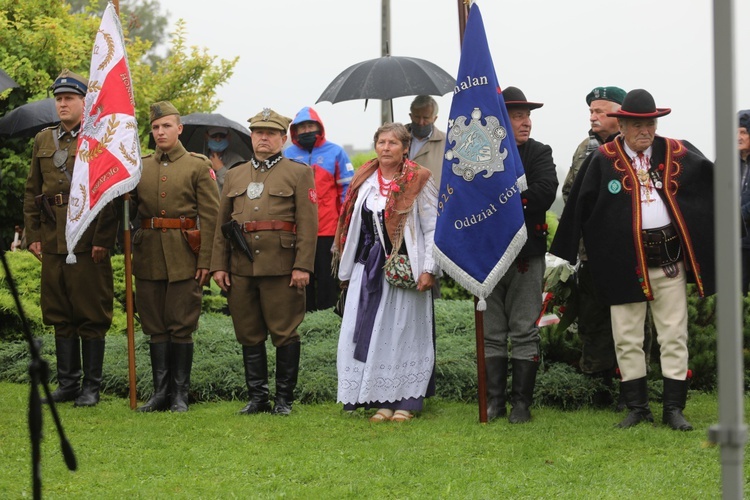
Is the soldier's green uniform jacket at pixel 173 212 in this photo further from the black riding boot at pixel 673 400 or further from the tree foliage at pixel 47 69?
the tree foliage at pixel 47 69

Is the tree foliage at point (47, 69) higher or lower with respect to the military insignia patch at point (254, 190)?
higher

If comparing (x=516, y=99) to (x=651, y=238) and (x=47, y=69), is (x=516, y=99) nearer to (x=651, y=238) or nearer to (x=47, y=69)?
(x=651, y=238)

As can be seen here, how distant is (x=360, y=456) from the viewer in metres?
6.75

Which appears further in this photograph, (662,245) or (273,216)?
(273,216)

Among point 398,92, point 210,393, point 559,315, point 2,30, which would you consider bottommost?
point 210,393

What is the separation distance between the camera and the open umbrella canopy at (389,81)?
9648mm

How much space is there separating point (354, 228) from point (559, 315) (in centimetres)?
179

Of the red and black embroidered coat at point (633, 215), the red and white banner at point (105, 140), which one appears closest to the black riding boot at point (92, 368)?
the red and white banner at point (105, 140)

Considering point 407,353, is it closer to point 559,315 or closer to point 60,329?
point 559,315

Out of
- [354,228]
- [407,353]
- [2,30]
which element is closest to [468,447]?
[407,353]

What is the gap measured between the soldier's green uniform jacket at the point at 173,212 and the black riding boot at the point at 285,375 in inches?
34.3

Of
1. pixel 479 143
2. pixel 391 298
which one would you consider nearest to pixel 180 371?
pixel 391 298

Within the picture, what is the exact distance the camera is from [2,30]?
14.5 meters

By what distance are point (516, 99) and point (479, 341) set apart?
1755mm
